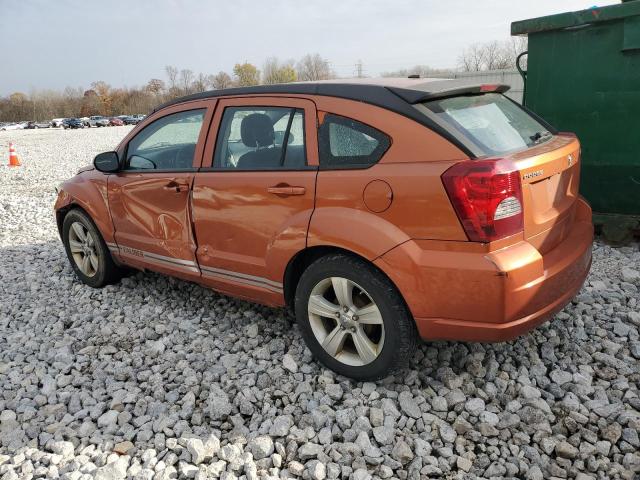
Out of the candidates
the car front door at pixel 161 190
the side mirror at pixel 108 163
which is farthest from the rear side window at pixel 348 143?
the side mirror at pixel 108 163

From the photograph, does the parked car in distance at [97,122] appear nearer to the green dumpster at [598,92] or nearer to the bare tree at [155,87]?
the bare tree at [155,87]

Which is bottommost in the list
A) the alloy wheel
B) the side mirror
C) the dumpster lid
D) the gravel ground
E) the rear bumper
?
the gravel ground

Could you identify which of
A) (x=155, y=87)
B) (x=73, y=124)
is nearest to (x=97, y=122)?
(x=73, y=124)

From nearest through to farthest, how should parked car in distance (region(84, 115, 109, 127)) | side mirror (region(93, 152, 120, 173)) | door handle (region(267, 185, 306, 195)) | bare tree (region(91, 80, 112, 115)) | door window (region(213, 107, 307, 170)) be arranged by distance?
1. door handle (region(267, 185, 306, 195))
2. door window (region(213, 107, 307, 170))
3. side mirror (region(93, 152, 120, 173))
4. parked car in distance (region(84, 115, 109, 127))
5. bare tree (region(91, 80, 112, 115))

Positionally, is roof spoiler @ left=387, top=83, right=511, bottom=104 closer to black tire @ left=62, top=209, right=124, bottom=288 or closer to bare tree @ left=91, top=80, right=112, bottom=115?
black tire @ left=62, top=209, right=124, bottom=288

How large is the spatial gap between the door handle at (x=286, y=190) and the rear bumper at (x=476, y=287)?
0.65m

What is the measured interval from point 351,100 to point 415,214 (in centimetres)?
77

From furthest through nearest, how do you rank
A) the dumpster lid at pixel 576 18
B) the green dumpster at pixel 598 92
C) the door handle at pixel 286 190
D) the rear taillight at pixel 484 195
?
the green dumpster at pixel 598 92
the dumpster lid at pixel 576 18
the door handle at pixel 286 190
the rear taillight at pixel 484 195

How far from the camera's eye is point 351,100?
293cm

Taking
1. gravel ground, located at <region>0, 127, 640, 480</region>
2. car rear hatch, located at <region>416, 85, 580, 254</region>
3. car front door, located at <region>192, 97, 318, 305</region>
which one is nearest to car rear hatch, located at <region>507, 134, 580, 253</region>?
car rear hatch, located at <region>416, 85, 580, 254</region>

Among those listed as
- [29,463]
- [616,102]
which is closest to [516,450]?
[29,463]

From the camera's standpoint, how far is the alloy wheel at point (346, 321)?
296 centimetres

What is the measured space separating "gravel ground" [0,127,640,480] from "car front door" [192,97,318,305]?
0.55m

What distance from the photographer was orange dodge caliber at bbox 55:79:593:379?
255cm
